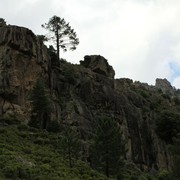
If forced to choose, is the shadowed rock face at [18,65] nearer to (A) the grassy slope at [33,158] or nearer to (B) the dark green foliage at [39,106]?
(B) the dark green foliage at [39,106]

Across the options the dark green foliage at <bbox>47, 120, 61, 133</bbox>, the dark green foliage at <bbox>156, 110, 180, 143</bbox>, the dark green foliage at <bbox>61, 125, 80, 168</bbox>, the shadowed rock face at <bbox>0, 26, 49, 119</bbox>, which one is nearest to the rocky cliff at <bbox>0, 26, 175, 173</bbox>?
the shadowed rock face at <bbox>0, 26, 49, 119</bbox>

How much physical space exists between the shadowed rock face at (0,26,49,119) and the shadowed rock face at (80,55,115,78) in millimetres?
12121

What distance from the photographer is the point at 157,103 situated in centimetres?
8288

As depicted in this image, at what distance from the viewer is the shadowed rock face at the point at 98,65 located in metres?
74.8

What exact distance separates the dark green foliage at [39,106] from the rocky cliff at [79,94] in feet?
4.02

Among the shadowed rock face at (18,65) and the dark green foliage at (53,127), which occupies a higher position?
the shadowed rock face at (18,65)

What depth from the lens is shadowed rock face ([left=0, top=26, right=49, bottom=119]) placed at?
58.4m

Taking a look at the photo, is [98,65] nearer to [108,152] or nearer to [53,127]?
[53,127]

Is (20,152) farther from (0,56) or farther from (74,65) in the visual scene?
(74,65)

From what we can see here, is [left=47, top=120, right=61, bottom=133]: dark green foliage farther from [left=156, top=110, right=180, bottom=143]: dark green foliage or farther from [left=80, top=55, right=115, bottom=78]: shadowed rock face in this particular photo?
[left=156, top=110, right=180, bottom=143]: dark green foliage

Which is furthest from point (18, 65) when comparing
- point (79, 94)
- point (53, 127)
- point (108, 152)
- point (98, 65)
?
point (108, 152)

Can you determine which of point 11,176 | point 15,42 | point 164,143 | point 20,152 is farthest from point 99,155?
point 164,143

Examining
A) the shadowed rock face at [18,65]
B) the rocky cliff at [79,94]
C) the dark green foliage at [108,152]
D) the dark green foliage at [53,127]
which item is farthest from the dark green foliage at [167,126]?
the dark green foliage at [108,152]

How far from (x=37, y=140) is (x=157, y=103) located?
37.6 meters
